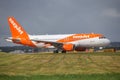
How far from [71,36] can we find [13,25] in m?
17.4

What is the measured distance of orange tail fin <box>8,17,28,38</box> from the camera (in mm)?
71688

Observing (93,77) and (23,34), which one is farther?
(23,34)

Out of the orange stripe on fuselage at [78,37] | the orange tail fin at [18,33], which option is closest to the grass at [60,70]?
the orange stripe on fuselage at [78,37]

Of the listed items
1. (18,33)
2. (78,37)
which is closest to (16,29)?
(18,33)

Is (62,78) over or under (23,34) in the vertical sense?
under

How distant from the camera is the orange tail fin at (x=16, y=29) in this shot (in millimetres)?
71688

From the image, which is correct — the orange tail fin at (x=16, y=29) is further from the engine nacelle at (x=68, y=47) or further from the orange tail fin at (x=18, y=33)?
the engine nacelle at (x=68, y=47)

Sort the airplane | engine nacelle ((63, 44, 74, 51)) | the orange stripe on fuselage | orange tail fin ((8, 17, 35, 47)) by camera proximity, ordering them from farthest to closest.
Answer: orange tail fin ((8, 17, 35, 47))
the orange stripe on fuselage
the airplane
engine nacelle ((63, 44, 74, 51))

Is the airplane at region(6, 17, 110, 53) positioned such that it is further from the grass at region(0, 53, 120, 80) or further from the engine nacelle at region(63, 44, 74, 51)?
the grass at region(0, 53, 120, 80)

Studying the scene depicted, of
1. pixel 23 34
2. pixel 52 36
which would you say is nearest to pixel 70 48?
pixel 52 36

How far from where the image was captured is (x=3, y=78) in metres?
19.2

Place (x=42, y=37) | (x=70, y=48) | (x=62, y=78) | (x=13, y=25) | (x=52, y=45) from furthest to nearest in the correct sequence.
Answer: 1. (x=13, y=25)
2. (x=42, y=37)
3. (x=52, y=45)
4. (x=70, y=48)
5. (x=62, y=78)

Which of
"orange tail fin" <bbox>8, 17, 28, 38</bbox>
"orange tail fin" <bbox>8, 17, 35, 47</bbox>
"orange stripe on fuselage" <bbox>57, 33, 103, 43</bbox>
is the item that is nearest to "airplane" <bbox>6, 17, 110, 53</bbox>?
"orange stripe on fuselage" <bbox>57, 33, 103, 43</bbox>

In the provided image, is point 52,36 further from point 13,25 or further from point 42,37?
point 13,25
